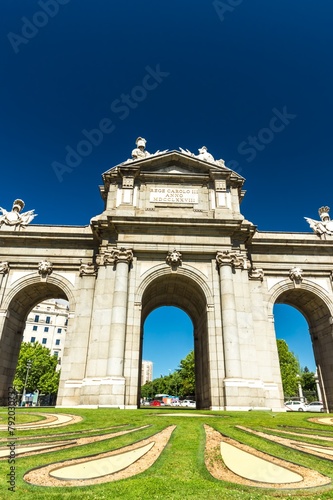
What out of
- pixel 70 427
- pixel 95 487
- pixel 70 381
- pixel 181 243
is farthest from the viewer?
pixel 181 243

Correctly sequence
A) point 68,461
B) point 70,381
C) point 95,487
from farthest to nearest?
point 70,381 < point 68,461 < point 95,487

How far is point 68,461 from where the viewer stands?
6.57 m

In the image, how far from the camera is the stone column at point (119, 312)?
21766mm

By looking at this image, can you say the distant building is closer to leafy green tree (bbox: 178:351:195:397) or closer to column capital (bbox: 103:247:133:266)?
leafy green tree (bbox: 178:351:195:397)

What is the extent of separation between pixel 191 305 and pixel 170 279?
197 inches

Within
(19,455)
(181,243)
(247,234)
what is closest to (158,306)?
(181,243)

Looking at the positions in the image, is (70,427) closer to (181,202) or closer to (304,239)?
(181,202)

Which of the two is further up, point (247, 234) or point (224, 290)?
point (247, 234)

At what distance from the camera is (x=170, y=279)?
2697 centimetres

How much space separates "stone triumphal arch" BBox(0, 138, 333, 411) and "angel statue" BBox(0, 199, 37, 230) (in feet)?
0.31

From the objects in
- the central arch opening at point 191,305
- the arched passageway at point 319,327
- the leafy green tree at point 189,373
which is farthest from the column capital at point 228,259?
the leafy green tree at point 189,373

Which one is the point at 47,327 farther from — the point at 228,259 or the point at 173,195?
the point at 228,259

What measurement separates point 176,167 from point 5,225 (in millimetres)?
16568

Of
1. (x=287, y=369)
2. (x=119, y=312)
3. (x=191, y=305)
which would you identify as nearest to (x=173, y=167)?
(x=191, y=305)
